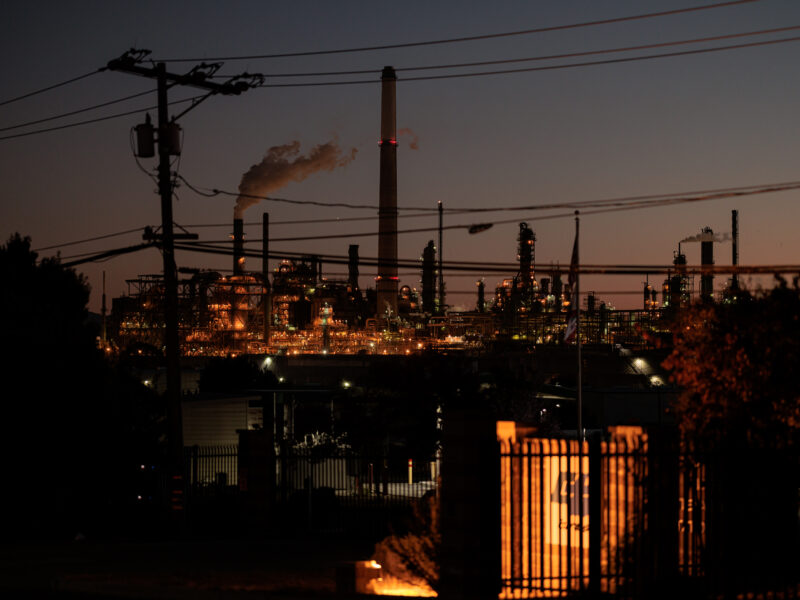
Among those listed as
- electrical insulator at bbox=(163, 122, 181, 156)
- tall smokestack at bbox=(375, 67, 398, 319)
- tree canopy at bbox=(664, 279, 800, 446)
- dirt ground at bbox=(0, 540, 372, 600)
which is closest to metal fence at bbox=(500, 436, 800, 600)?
tree canopy at bbox=(664, 279, 800, 446)

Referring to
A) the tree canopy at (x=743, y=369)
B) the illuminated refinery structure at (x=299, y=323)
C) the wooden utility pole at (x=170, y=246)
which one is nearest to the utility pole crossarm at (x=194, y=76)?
the wooden utility pole at (x=170, y=246)

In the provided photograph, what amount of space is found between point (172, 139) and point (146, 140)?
1.88ft

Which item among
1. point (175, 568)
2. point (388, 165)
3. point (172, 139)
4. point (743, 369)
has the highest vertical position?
point (388, 165)

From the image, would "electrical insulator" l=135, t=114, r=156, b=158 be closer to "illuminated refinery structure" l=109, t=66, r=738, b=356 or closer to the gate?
the gate

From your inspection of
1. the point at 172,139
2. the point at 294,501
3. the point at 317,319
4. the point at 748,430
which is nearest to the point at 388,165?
the point at 317,319

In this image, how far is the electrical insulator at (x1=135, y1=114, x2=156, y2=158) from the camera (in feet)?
60.0

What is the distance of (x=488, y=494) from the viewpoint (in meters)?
10.2

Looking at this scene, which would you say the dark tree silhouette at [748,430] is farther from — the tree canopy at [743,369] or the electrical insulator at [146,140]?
the electrical insulator at [146,140]

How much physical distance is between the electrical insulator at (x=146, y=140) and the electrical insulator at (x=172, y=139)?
388mm


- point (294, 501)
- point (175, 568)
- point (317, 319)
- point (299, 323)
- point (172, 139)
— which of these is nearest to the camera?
point (175, 568)

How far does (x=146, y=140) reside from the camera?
1831 cm

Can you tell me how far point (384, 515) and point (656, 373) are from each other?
30.3m

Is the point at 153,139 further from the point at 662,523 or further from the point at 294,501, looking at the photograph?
the point at 662,523

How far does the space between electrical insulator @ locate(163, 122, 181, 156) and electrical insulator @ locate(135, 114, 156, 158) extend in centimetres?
39
